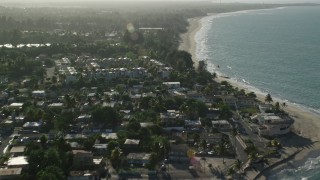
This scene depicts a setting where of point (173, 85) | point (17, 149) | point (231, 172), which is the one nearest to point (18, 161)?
point (17, 149)

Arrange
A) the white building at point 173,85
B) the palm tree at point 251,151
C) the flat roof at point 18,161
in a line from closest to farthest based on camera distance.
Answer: the flat roof at point 18,161
the palm tree at point 251,151
the white building at point 173,85

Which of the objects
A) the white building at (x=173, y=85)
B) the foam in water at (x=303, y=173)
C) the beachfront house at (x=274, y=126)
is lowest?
the foam in water at (x=303, y=173)

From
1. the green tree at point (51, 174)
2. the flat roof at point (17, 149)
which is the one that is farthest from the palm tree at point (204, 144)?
the flat roof at point (17, 149)

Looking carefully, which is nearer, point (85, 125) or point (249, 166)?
point (249, 166)

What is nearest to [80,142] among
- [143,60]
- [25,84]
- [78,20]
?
[25,84]

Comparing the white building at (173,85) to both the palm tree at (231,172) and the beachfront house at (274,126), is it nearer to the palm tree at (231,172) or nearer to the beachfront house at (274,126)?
the beachfront house at (274,126)

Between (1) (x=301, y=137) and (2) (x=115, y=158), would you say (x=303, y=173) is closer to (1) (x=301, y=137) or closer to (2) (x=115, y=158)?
(1) (x=301, y=137)

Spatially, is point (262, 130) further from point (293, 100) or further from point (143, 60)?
point (143, 60)

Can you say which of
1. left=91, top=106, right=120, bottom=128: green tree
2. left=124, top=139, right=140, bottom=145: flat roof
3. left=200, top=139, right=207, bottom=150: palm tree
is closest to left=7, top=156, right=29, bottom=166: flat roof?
left=124, top=139, right=140, bottom=145: flat roof
